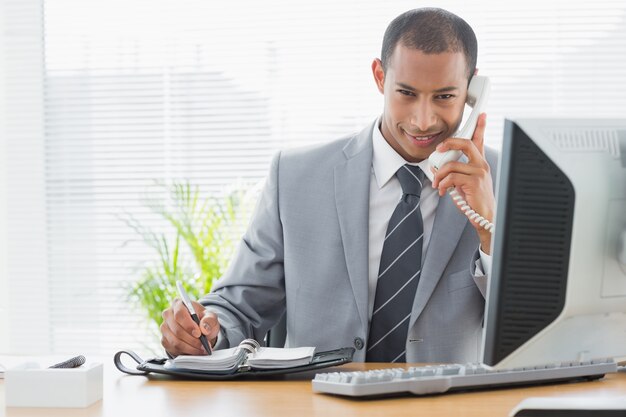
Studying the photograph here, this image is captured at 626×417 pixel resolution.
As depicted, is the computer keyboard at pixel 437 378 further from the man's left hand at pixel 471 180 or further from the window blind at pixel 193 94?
the window blind at pixel 193 94

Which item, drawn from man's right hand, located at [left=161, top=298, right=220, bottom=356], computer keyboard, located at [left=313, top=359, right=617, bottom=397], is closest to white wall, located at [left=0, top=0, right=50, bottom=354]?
man's right hand, located at [left=161, top=298, right=220, bottom=356]

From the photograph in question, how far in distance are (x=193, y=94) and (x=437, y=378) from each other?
297 centimetres

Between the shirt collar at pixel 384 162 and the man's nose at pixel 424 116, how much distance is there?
142 millimetres

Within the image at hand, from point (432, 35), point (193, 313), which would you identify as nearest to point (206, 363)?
point (193, 313)

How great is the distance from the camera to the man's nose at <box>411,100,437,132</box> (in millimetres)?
2000

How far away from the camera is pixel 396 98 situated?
6.70ft

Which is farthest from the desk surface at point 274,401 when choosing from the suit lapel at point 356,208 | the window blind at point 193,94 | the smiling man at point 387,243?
the window blind at point 193,94

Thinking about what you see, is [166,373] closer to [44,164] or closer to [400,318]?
[400,318]

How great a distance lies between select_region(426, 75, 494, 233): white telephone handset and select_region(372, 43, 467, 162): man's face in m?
0.03

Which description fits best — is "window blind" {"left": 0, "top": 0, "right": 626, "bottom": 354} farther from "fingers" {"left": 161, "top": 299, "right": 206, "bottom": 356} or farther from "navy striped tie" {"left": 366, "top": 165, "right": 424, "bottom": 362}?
"fingers" {"left": 161, "top": 299, "right": 206, "bottom": 356}

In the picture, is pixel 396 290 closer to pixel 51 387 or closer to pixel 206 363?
pixel 206 363

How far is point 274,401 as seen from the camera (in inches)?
52.9

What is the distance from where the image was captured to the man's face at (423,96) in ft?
6.54

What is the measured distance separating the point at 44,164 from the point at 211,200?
912 millimetres
